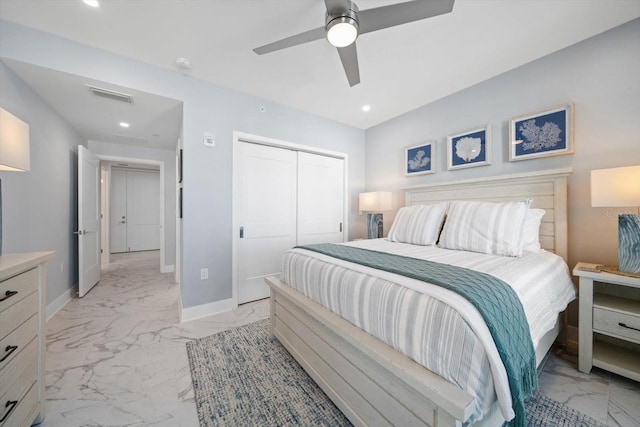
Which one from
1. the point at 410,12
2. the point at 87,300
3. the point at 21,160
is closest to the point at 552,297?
the point at 410,12

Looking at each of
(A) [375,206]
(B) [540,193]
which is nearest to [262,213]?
(A) [375,206]

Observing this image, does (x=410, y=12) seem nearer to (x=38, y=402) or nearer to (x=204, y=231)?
(x=204, y=231)

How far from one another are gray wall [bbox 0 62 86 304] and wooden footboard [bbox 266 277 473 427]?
8.14 ft

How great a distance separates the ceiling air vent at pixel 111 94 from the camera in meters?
2.26

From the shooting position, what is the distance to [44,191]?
2.55 metres

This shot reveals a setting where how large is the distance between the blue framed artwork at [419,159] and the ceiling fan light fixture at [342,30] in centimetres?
204

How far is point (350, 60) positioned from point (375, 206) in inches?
76.4

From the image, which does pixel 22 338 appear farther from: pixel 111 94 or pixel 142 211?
pixel 142 211

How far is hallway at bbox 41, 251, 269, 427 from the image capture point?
1.36 meters

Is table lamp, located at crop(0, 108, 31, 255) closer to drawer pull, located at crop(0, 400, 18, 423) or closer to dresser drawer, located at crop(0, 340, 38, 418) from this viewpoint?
dresser drawer, located at crop(0, 340, 38, 418)

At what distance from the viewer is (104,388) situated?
1544mm

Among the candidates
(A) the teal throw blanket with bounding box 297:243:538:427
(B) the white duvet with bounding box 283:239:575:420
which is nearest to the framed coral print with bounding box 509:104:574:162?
(B) the white duvet with bounding box 283:239:575:420

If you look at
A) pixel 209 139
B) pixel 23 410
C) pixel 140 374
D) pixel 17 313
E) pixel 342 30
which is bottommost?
pixel 140 374

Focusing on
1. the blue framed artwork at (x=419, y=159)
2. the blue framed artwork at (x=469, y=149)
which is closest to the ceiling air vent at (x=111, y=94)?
the blue framed artwork at (x=419, y=159)
